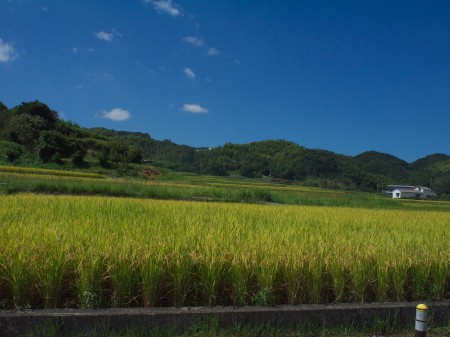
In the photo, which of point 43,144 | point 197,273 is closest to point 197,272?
point 197,273

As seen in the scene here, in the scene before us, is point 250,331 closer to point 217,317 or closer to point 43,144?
point 217,317

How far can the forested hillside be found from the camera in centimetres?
4056

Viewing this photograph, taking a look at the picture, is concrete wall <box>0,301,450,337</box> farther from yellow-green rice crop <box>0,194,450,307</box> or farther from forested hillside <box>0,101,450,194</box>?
forested hillside <box>0,101,450,194</box>

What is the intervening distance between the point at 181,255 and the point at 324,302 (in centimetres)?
149

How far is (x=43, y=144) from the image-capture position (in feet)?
125

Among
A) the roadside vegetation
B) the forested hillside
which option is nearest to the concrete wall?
the roadside vegetation

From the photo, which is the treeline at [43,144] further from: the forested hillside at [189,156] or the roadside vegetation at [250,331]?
the roadside vegetation at [250,331]

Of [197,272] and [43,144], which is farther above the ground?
[43,144]

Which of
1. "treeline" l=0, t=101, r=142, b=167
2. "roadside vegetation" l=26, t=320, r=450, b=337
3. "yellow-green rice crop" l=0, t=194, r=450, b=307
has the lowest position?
"roadside vegetation" l=26, t=320, r=450, b=337

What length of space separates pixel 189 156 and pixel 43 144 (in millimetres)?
81613

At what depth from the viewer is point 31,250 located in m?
3.38

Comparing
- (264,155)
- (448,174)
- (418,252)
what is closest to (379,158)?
(448,174)

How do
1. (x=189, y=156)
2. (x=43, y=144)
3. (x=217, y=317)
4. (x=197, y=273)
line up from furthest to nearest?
(x=189, y=156)
(x=43, y=144)
(x=197, y=273)
(x=217, y=317)

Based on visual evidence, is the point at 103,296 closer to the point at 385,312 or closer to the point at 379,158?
the point at 385,312
